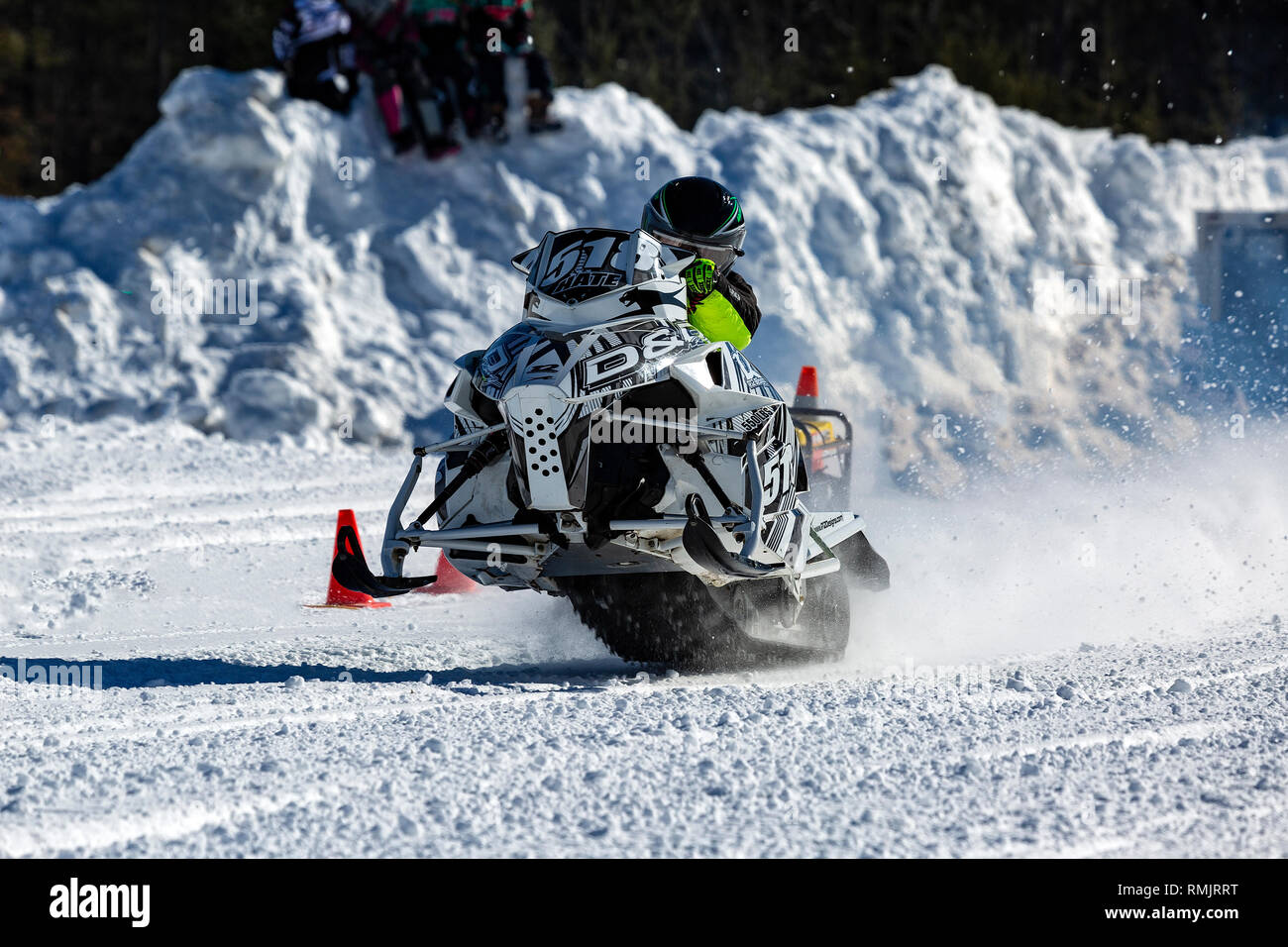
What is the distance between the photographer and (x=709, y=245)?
19.0 feet

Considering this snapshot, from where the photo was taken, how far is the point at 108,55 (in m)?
34.1

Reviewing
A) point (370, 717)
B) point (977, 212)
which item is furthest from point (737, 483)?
point (977, 212)

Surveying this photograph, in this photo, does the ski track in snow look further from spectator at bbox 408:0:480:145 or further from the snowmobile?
spectator at bbox 408:0:480:145

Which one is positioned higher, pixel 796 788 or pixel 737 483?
pixel 737 483

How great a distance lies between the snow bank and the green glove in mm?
7099

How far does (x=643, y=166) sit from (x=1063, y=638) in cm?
1099

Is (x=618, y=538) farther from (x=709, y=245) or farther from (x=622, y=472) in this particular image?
(x=709, y=245)

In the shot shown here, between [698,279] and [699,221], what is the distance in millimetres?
256

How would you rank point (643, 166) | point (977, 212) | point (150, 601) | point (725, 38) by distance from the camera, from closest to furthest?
point (150, 601) < point (643, 166) < point (977, 212) < point (725, 38)

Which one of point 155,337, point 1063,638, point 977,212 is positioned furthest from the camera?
point 977,212

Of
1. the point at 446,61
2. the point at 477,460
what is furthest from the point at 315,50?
the point at 477,460

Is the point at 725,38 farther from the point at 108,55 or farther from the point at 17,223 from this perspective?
the point at 17,223

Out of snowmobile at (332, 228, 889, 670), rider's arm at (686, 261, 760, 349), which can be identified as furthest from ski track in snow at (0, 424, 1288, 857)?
rider's arm at (686, 261, 760, 349)

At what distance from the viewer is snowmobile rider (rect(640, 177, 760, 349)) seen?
18.7 feet
